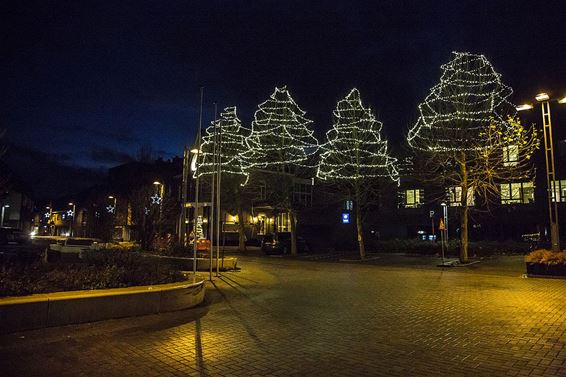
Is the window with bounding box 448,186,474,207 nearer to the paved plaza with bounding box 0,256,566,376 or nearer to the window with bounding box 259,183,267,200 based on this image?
Result: the window with bounding box 259,183,267,200

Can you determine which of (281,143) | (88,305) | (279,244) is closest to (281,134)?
(281,143)

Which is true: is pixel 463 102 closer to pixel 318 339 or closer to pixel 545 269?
pixel 545 269

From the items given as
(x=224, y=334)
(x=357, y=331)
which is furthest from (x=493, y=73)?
(x=224, y=334)

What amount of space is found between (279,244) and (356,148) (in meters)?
10.7

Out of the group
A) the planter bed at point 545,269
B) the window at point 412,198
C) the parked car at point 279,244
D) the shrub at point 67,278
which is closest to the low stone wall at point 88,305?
the shrub at point 67,278

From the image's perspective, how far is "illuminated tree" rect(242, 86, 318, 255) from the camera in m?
33.8

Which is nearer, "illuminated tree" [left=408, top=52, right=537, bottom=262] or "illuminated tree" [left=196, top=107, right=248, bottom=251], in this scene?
"illuminated tree" [left=408, top=52, right=537, bottom=262]

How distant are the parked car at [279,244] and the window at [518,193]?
19.4 m

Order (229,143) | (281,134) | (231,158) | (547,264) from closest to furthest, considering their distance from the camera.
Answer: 1. (547,264)
2. (281,134)
3. (231,158)
4. (229,143)

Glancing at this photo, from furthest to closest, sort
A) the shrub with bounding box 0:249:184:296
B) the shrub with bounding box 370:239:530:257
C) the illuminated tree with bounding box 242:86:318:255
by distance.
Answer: the illuminated tree with bounding box 242:86:318:255 → the shrub with bounding box 370:239:530:257 → the shrub with bounding box 0:249:184:296

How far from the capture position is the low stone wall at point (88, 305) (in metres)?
7.52

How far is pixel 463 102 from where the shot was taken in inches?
960

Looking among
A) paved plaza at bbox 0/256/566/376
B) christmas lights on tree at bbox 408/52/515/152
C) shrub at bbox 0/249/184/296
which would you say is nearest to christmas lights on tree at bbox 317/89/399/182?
christmas lights on tree at bbox 408/52/515/152

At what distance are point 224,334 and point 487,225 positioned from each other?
41.5 metres
